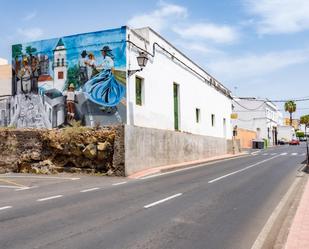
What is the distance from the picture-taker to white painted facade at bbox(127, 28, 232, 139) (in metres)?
25.0

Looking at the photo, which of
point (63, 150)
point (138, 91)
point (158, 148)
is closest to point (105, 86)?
point (138, 91)

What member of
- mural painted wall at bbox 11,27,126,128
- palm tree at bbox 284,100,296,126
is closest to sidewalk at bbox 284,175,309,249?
mural painted wall at bbox 11,27,126,128

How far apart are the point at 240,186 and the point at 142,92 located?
11545 millimetres

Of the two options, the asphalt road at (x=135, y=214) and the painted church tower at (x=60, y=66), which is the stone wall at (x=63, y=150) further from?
the asphalt road at (x=135, y=214)

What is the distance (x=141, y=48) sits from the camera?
84.6 ft

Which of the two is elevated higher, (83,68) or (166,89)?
(83,68)

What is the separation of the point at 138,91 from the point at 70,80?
387cm

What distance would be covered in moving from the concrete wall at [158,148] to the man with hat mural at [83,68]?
4354 millimetres

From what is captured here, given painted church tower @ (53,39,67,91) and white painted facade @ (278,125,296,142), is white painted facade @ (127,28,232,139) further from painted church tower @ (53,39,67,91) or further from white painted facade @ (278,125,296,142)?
white painted facade @ (278,125,296,142)

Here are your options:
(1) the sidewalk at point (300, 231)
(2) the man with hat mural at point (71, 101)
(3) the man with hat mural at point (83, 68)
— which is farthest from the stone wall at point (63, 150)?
(1) the sidewalk at point (300, 231)

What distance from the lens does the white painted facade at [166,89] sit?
983 inches

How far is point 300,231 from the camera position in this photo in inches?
301

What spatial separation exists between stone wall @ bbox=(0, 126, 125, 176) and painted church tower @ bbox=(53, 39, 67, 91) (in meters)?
3.42

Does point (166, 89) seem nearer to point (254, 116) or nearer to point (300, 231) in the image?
point (300, 231)
